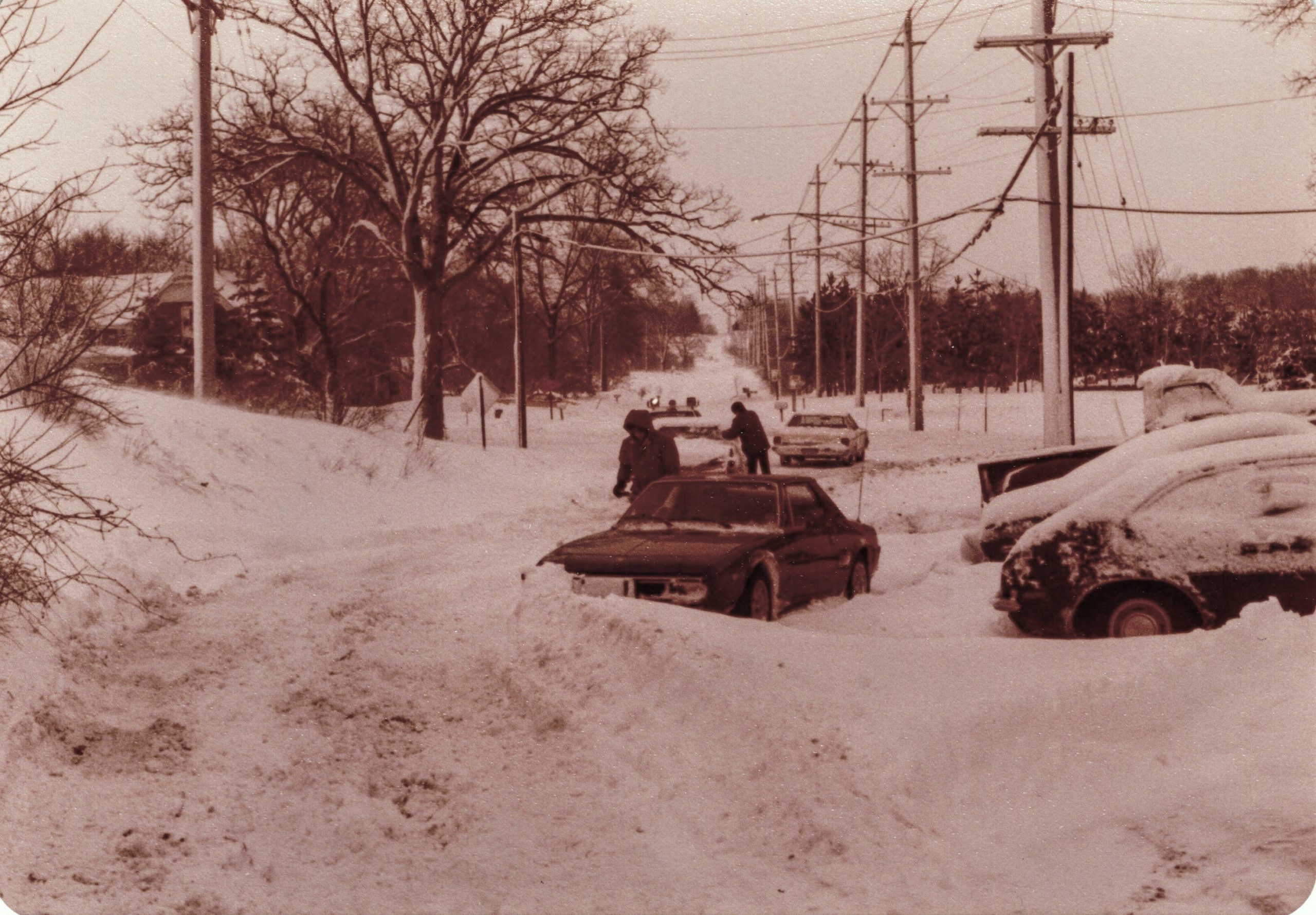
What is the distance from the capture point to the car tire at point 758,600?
32.1ft

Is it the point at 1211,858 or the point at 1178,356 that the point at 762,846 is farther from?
the point at 1178,356

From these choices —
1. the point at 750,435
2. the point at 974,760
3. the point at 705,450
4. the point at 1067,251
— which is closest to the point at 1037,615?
the point at 974,760

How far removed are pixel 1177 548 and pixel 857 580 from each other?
449cm

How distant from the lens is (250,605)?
11195 mm

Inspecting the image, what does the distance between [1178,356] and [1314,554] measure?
13.7m

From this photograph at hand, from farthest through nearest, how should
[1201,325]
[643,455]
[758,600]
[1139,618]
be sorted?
[1201,325] < [643,455] < [758,600] < [1139,618]

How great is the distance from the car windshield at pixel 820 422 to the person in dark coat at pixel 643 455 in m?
21.0

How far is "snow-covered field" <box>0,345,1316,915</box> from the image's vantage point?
5191mm

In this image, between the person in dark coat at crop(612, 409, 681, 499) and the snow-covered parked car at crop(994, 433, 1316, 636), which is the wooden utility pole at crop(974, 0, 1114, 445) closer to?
the person in dark coat at crop(612, 409, 681, 499)

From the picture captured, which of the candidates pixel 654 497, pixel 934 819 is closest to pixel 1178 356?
pixel 654 497

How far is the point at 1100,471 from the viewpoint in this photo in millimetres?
10211

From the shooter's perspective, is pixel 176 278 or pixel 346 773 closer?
pixel 346 773

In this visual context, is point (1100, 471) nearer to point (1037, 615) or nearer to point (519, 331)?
point (1037, 615)

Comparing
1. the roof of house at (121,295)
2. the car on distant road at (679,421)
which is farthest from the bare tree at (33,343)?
the car on distant road at (679,421)
